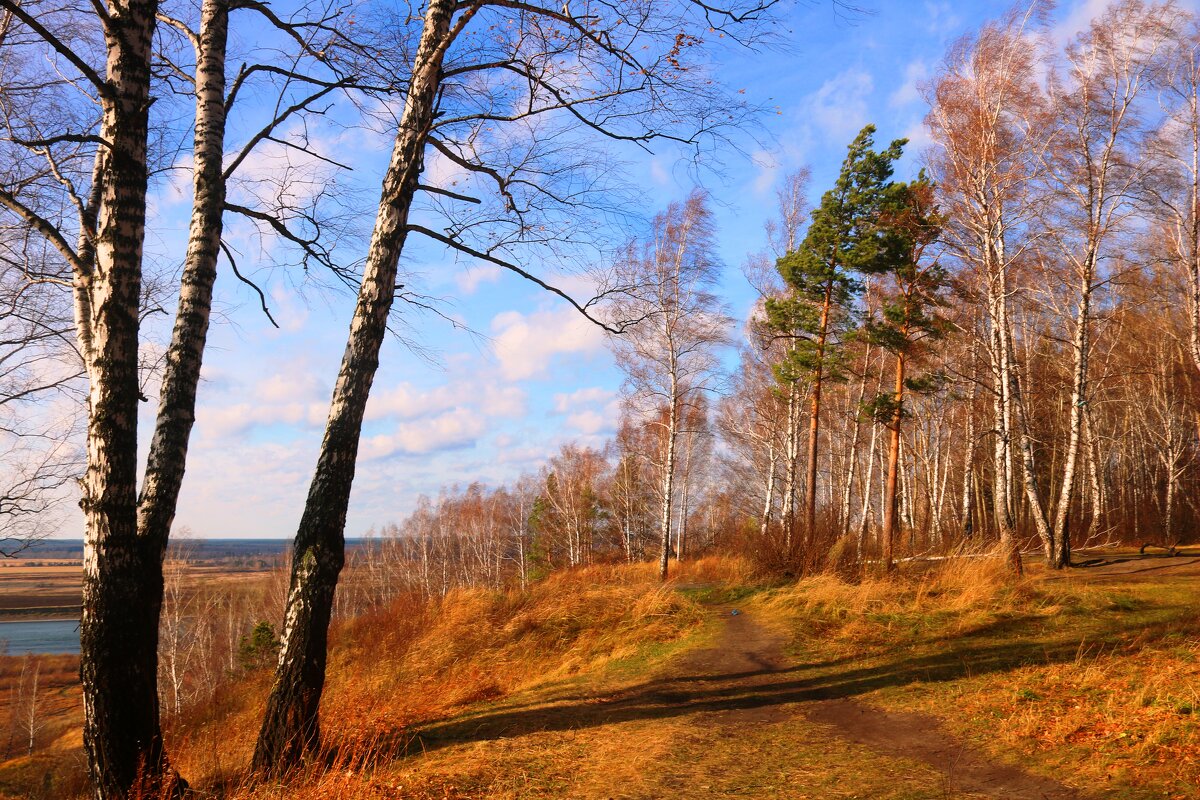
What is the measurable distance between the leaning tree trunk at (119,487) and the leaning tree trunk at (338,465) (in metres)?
0.80

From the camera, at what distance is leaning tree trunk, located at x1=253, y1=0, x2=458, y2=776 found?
4.60 meters

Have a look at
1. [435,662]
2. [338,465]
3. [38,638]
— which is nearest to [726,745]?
[338,465]

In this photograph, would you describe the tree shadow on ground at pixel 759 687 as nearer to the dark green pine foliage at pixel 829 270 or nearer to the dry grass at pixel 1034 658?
the dry grass at pixel 1034 658

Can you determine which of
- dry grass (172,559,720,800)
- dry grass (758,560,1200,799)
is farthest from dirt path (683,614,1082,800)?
dry grass (172,559,720,800)

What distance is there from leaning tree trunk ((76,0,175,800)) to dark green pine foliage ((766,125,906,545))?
14.9 meters

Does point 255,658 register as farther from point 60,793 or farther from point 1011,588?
point 1011,588

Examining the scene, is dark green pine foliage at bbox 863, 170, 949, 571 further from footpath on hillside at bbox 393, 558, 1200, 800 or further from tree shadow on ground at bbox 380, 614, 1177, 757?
footpath on hillside at bbox 393, 558, 1200, 800

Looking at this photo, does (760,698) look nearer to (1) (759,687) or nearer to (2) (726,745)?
(1) (759,687)

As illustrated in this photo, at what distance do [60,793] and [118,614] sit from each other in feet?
11.0

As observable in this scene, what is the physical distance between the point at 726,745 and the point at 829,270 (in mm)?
14859

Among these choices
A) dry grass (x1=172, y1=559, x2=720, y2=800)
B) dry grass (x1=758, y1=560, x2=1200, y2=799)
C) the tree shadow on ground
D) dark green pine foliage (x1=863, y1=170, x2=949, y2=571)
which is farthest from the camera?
dark green pine foliage (x1=863, y1=170, x2=949, y2=571)

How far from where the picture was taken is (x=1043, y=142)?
12789 millimetres

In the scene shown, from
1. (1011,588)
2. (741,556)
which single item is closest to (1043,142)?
(1011,588)

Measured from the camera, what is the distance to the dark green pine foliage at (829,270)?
57.1ft
